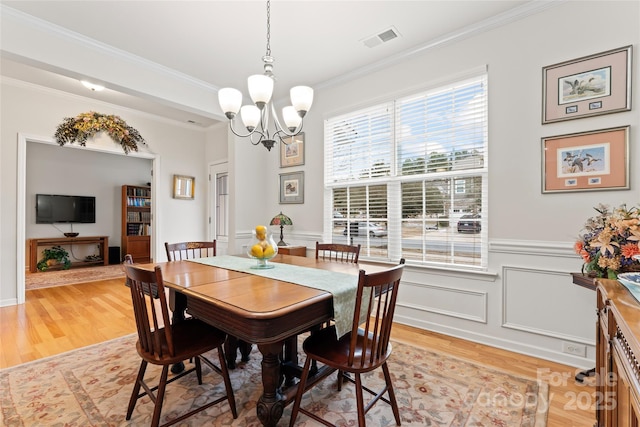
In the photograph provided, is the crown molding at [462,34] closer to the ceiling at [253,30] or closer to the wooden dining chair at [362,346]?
the ceiling at [253,30]

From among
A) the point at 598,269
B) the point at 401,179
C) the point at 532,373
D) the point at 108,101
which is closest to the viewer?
the point at 598,269

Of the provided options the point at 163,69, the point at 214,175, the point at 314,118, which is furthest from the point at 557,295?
the point at 214,175

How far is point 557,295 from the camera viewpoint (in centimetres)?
230

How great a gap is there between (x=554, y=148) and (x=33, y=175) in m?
8.66

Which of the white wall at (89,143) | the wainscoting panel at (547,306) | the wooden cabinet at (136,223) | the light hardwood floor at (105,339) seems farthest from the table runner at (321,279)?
the wooden cabinet at (136,223)

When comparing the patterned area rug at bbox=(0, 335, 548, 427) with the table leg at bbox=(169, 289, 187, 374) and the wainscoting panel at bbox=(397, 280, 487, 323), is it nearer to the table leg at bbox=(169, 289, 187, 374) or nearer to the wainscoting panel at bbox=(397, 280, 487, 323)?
the table leg at bbox=(169, 289, 187, 374)

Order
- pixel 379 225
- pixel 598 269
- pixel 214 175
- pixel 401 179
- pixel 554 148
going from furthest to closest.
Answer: pixel 214 175, pixel 379 225, pixel 401 179, pixel 554 148, pixel 598 269

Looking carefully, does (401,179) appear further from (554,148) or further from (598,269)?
(598,269)

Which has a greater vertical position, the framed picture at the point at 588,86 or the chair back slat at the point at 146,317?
the framed picture at the point at 588,86

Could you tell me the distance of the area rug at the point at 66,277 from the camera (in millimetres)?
4906

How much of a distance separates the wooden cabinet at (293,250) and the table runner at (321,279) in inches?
52.0

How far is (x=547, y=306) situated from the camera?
234cm

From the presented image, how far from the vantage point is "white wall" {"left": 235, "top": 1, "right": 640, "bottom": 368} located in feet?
7.13

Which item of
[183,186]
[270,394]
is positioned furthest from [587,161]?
[183,186]
